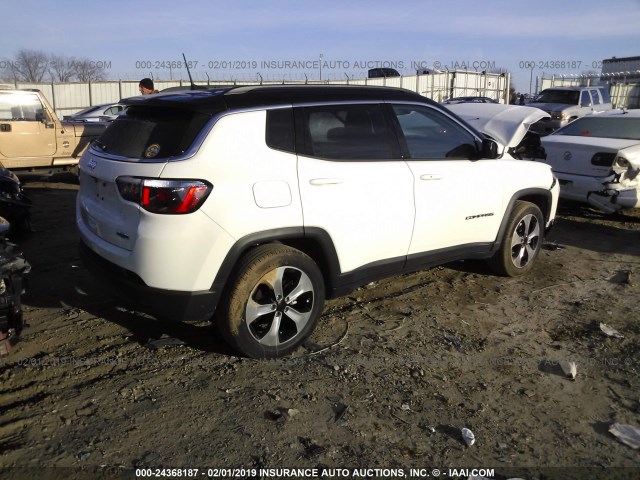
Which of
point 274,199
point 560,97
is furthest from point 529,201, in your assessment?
point 560,97

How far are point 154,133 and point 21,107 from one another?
8.29m

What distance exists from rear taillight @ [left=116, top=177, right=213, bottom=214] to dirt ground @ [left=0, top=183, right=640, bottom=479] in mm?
1146

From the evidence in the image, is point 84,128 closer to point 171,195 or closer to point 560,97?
point 171,195

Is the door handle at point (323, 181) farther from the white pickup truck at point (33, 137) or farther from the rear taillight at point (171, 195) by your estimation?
the white pickup truck at point (33, 137)

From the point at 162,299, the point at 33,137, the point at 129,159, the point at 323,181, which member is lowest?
the point at 162,299

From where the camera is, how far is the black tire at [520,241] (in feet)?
17.5

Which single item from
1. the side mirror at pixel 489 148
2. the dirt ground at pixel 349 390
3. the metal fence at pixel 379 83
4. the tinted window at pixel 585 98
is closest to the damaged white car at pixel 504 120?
the side mirror at pixel 489 148

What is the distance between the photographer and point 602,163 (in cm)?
761

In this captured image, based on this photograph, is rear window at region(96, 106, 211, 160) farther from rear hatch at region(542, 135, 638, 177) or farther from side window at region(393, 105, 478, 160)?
rear hatch at region(542, 135, 638, 177)

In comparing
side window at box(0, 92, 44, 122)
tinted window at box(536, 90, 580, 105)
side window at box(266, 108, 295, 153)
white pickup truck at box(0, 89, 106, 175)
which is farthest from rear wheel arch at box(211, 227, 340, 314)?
tinted window at box(536, 90, 580, 105)

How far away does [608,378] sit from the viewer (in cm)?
370

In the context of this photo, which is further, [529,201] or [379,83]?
[379,83]

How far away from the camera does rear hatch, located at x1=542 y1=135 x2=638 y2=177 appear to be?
24.9ft

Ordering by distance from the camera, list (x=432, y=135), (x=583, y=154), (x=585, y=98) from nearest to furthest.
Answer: (x=432, y=135), (x=583, y=154), (x=585, y=98)
